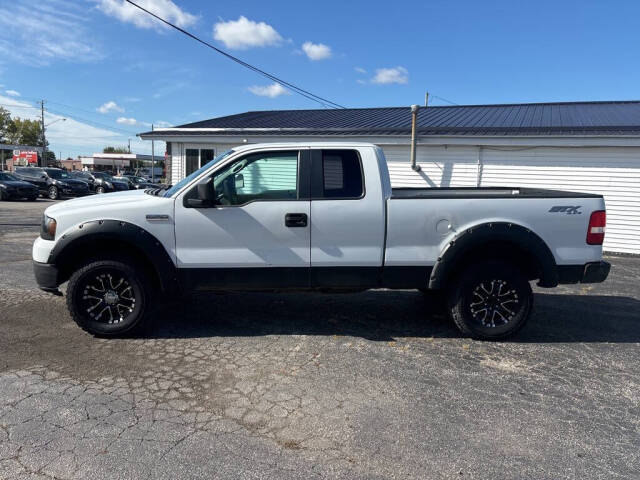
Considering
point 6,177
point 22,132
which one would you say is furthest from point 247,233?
point 22,132

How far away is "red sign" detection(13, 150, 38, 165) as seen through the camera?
58.3 meters

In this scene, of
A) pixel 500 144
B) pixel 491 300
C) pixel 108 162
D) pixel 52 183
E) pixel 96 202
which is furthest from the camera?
pixel 108 162

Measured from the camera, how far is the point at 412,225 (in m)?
4.51

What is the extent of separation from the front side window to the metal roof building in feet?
27.0

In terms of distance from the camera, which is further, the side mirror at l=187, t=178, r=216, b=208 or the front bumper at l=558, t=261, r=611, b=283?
the front bumper at l=558, t=261, r=611, b=283

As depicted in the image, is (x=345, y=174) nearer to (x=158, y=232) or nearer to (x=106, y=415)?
(x=158, y=232)

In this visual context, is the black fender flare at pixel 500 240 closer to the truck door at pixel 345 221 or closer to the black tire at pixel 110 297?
the truck door at pixel 345 221

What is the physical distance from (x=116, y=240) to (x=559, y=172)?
10.6 metres

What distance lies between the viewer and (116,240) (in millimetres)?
4414

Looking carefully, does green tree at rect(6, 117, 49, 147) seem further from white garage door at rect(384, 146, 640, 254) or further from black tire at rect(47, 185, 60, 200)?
white garage door at rect(384, 146, 640, 254)

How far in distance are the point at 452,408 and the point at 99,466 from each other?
95.1 inches

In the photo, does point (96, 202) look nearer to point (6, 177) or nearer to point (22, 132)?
point (6, 177)

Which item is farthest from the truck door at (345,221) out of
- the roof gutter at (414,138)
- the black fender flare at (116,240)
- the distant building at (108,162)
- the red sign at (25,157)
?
the distant building at (108,162)

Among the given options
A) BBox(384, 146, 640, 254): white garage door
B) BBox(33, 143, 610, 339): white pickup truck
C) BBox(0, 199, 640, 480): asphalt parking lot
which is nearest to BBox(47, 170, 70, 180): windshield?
BBox(384, 146, 640, 254): white garage door
